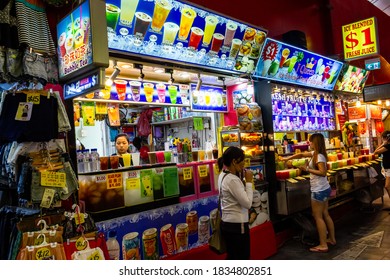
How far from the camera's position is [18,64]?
111 inches

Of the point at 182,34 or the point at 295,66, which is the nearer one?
the point at 182,34

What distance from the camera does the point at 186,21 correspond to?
158 inches

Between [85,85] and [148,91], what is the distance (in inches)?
89.4

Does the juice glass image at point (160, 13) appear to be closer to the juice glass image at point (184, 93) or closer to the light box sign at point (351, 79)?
the juice glass image at point (184, 93)

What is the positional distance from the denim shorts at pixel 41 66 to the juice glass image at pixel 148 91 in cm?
200

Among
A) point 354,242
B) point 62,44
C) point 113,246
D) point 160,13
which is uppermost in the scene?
point 160,13

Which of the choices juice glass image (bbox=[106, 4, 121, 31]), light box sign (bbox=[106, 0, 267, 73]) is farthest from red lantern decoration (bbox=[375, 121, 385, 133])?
juice glass image (bbox=[106, 4, 121, 31])

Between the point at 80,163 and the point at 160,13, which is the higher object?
the point at 160,13

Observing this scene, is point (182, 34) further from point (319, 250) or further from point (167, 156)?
point (319, 250)

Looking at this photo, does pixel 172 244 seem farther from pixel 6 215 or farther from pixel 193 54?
pixel 193 54

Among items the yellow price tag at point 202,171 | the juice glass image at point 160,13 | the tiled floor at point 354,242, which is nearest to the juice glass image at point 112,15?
the juice glass image at point 160,13

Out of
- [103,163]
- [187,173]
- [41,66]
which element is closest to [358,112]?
[187,173]

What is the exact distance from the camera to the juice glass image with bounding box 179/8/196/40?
3958 mm

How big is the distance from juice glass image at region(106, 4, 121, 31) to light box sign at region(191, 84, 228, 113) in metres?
1.99
